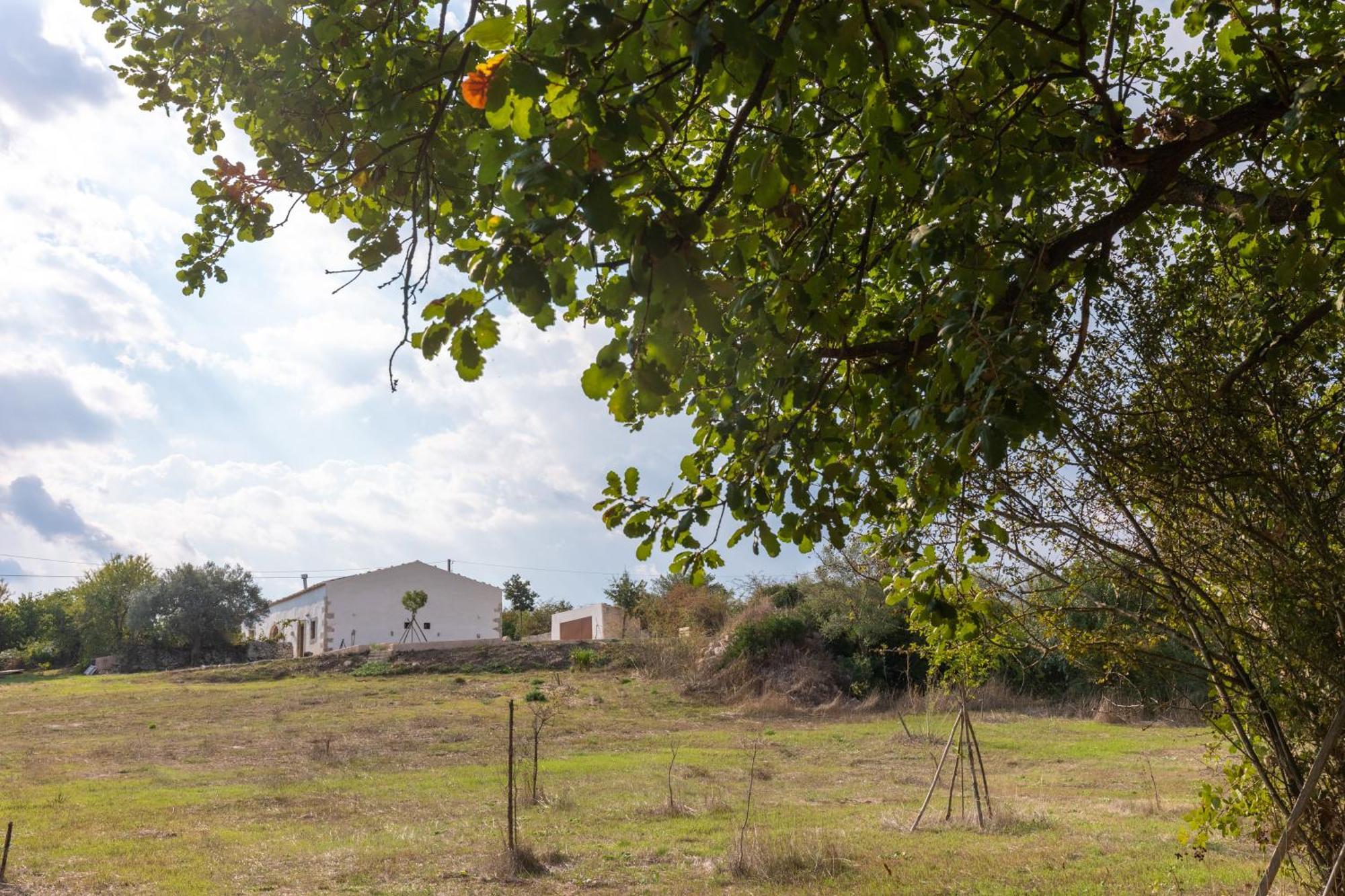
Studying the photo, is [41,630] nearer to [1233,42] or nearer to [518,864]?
[518,864]

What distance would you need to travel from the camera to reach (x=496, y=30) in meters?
1.75

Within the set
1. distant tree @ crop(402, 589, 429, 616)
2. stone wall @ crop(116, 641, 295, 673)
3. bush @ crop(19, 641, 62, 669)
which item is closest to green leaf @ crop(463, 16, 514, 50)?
distant tree @ crop(402, 589, 429, 616)

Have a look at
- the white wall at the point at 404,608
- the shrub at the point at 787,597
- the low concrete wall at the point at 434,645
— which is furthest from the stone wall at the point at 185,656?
the shrub at the point at 787,597

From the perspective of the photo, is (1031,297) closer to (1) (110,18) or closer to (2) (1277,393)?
(2) (1277,393)

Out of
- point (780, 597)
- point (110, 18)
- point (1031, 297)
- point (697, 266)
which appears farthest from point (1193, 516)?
point (780, 597)

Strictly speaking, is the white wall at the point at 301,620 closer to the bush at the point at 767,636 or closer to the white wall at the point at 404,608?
the white wall at the point at 404,608

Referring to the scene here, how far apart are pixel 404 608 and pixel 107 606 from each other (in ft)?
51.3

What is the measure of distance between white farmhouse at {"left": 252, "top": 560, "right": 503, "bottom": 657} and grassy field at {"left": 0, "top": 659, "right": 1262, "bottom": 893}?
1959 centimetres

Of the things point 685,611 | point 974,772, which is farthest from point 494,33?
point 685,611

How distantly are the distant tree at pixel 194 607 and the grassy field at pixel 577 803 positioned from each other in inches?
780

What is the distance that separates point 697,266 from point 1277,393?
4212mm

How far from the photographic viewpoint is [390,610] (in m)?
45.5

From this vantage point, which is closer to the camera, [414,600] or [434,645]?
[434,645]

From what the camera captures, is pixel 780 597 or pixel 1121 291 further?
pixel 780 597
